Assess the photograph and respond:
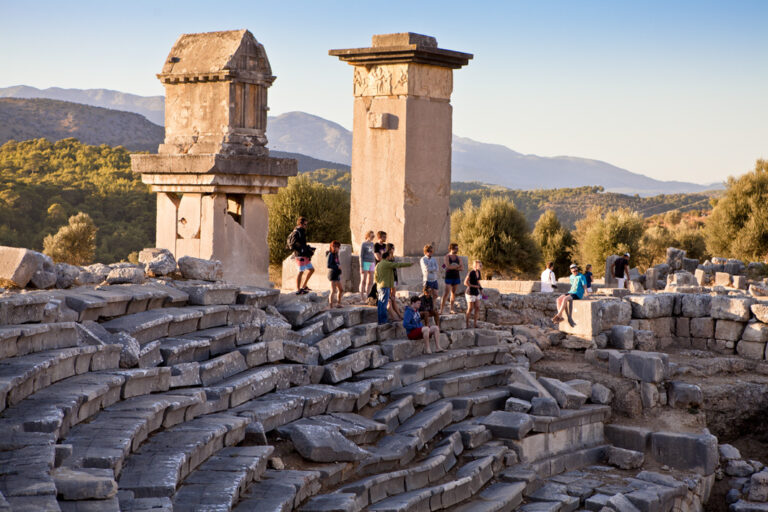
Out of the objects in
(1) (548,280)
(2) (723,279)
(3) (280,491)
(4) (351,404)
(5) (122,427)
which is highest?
(1) (548,280)

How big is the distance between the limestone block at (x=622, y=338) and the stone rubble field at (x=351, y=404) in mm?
37

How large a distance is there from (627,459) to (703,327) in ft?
16.3

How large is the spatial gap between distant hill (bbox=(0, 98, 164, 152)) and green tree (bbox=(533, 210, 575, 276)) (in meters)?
44.5

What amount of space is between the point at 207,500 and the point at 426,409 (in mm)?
4931

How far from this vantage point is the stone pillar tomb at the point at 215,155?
12406 millimetres

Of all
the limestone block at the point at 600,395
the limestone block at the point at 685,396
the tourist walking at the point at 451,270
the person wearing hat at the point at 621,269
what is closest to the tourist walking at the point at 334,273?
the tourist walking at the point at 451,270

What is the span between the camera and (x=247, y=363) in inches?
380

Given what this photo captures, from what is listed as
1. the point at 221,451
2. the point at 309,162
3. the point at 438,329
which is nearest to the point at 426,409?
the point at 438,329

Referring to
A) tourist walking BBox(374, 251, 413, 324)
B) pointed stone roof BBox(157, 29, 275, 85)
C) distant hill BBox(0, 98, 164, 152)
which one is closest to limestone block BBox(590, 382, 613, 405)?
tourist walking BBox(374, 251, 413, 324)

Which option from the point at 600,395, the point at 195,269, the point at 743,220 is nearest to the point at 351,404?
the point at 195,269

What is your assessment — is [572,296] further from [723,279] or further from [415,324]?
[723,279]

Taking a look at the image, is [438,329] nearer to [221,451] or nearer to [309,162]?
[221,451]

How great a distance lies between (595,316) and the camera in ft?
48.5

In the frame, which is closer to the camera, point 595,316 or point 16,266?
point 16,266
